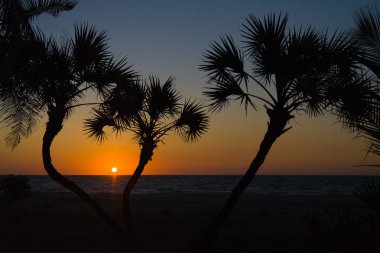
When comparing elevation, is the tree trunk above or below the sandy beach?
above

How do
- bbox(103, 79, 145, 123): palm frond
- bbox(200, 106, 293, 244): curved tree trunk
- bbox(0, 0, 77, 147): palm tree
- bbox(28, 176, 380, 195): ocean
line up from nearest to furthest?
1. bbox(0, 0, 77, 147): palm tree
2. bbox(200, 106, 293, 244): curved tree trunk
3. bbox(103, 79, 145, 123): palm frond
4. bbox(28, 176, 380, 195): ocean

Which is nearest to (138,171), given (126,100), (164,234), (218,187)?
(126,100)

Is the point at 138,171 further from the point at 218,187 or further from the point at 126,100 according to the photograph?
the point at 218,187

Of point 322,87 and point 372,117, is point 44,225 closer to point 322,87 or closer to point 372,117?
point 322,87

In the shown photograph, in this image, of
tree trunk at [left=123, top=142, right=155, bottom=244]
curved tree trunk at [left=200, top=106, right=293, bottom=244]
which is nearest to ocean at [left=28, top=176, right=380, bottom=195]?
→ curved tree trunk at [left=200, top=106, right=293, bottom=244]

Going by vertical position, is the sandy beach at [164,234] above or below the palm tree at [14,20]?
below

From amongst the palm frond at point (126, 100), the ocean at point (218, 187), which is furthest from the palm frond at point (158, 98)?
the ocean at point (218, 187)

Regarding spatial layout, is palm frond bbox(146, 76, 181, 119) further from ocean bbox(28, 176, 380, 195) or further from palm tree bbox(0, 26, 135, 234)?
ocean bbox(28, 176, 380, 195)

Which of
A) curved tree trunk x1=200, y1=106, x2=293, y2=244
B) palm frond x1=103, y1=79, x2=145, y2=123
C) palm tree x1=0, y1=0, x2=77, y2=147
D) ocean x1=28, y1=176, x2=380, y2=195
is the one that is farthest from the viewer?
ocean x1=28, y1=176, x2=380, y2=195

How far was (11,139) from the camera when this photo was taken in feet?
34.1

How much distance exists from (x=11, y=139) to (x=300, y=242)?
8118mm

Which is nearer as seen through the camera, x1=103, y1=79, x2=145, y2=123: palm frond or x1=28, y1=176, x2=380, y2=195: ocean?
x1=103, y1=79, x2=145, y2=123: palm frond

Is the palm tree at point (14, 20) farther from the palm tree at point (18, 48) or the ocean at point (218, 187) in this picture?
the ocean at point (218, 187)

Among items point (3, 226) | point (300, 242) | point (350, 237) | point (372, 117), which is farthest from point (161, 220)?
point (372, 117)
